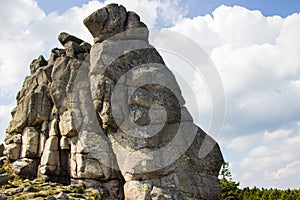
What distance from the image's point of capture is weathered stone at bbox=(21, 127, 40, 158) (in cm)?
4816

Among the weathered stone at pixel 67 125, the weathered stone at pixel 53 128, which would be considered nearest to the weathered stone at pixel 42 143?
the weathered stone at pixel 53 128

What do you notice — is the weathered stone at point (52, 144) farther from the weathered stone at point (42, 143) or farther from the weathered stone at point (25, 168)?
the weathered stone at point (25, 168)

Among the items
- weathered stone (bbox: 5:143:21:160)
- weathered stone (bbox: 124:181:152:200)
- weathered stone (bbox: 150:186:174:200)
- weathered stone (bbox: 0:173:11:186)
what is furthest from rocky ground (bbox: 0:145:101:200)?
weathered stone (bbox: 150:186:174:200)

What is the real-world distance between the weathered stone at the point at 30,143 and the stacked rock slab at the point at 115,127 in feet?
0.40

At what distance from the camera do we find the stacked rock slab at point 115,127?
40281 mm

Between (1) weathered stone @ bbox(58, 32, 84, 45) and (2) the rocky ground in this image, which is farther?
(1) weathered stone @ bbox(58, 32, 84, 45)

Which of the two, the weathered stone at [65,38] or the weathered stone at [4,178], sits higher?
the weathered stone at [65,38]

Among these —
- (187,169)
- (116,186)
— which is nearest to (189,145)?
(187,169)

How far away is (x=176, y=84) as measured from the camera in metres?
44.8

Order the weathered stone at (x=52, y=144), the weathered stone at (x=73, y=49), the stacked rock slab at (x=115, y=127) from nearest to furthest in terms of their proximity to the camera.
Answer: the stacked rock slab at (x=115, y=127), the weathered stone at (x=52, y=144), the weathered stone at (x=73, y=49)

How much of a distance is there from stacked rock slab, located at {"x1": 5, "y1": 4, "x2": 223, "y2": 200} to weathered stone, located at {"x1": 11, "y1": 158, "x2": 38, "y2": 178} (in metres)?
0.12

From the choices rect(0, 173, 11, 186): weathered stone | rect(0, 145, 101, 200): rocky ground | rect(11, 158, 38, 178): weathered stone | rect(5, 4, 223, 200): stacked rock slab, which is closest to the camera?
rect(0, 145, 101, 200): rocky ground

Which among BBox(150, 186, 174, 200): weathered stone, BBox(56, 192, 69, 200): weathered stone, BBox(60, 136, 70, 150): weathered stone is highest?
BBox(60, 136, 70, 150): weathered stone

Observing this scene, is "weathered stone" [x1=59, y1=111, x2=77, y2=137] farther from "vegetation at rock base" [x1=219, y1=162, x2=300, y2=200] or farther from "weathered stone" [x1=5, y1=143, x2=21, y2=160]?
"vegetation at rock base" [x1=219, y1=162, x2=300, y2=200]
